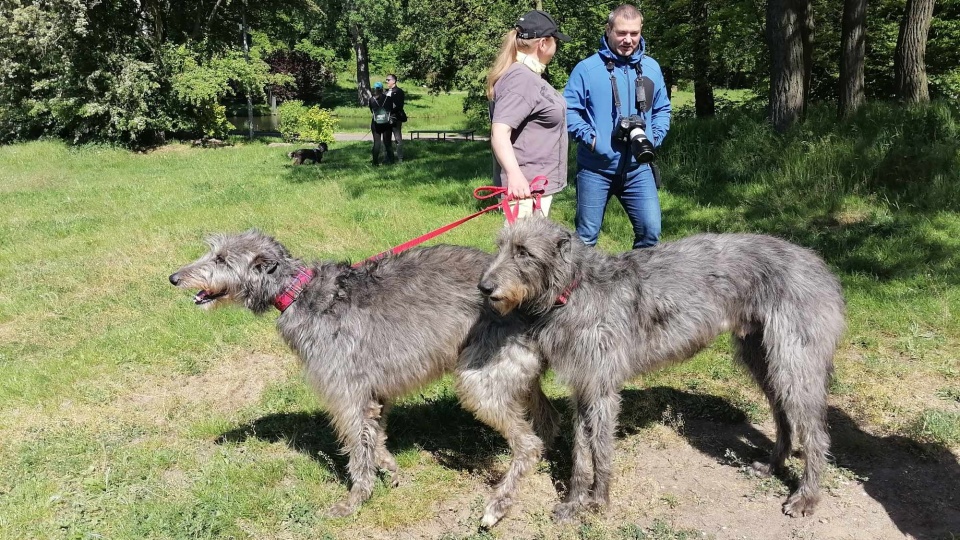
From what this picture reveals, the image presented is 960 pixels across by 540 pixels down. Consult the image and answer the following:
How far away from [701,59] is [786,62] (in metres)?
8.60

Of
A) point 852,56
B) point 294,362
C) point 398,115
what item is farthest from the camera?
point 398,115

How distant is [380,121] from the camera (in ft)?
53.9

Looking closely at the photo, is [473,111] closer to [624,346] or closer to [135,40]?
[135,40]

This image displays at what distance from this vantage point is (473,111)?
2419 centimetres

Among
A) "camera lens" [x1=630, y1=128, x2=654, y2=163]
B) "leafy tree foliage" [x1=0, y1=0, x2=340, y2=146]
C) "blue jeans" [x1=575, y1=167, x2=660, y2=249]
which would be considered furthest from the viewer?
"leafy tree foliage" [x1=0, y1=0, x2=340, y2=146]

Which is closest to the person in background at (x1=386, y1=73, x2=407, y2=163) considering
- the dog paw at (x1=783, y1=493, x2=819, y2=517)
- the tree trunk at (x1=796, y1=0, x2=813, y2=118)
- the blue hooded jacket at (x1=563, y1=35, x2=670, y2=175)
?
the tree trunk at (x1=796, y1=0, x2=813, y2=118)

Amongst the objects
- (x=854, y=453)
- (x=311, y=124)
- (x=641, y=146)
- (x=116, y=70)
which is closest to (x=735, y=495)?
(x=854, y=453)

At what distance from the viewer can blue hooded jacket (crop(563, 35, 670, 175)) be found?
4.72 m

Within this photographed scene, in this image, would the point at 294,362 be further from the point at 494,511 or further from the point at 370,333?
the point at 494,511

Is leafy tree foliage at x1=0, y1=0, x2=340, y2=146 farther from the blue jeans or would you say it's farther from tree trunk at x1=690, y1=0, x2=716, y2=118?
the blue jeans

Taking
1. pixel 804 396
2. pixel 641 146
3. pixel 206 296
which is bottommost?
pixel 804 396

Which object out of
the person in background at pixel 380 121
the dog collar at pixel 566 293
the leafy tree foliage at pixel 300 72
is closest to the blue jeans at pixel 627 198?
the dog collar at pixel 566 293

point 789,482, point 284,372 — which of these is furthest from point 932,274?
point 284,372

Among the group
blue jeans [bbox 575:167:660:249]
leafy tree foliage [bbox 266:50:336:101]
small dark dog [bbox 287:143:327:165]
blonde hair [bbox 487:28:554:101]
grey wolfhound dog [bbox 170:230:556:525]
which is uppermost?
leafy tree foliage [bbox 266:50:336:101]
